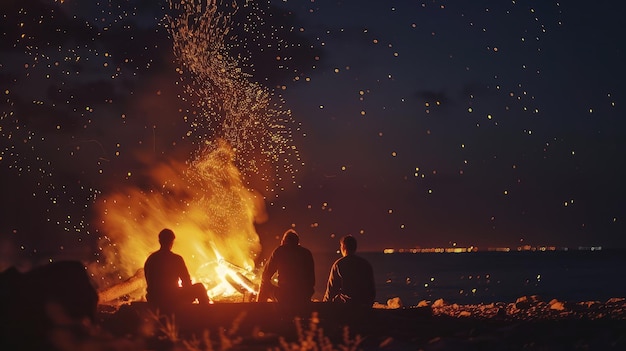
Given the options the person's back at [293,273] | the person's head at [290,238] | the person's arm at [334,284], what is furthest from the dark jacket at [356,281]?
the person's head at [290,238]

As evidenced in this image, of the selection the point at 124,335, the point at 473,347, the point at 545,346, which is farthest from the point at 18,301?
the point at 545,346

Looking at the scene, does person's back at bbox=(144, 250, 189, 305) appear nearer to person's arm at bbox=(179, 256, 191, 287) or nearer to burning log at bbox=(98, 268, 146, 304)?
person's arm at bbox=(179, 256, 191, 287)

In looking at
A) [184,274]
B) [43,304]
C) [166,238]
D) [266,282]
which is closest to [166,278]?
[184,274]

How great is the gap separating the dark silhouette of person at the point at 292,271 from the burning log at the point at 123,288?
5.10 metres

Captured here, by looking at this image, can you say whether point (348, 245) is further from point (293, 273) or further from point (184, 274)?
point (184, 274)

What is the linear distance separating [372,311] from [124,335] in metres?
3.93

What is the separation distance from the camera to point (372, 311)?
1115 centimetres

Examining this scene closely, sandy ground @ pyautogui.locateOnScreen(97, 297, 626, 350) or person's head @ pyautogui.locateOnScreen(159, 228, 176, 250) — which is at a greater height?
person's head @ pyautogui.locateOnScreen(159, 228, 176, 250)

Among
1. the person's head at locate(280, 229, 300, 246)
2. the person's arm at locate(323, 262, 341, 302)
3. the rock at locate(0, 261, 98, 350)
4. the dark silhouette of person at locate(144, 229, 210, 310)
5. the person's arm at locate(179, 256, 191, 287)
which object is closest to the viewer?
the rock at locate(0, 261, 98, 350)

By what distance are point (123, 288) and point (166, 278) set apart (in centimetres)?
533

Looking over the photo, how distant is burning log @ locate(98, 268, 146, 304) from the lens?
15.5m

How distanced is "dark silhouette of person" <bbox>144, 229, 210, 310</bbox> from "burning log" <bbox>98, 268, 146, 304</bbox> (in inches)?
196

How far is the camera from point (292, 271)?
38.3 feet

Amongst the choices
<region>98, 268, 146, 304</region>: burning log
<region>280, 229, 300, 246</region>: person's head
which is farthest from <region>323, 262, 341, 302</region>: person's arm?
<region>98, 268, 146, 304</region>: burning log
